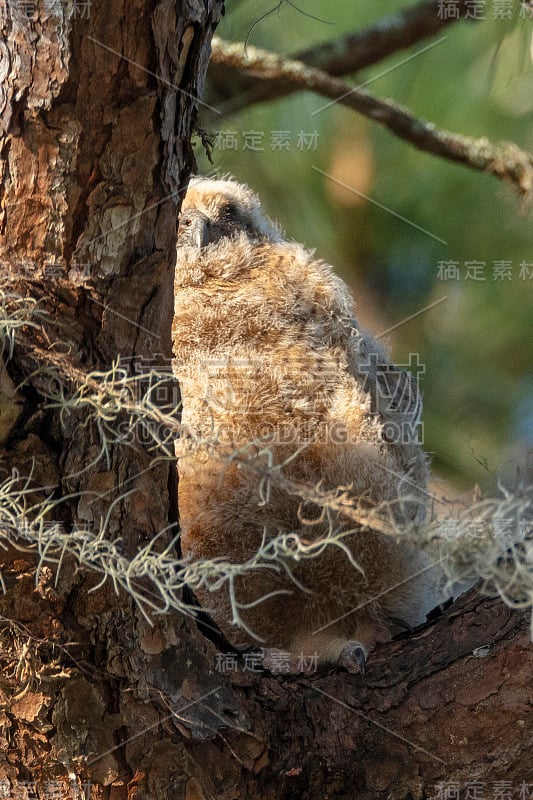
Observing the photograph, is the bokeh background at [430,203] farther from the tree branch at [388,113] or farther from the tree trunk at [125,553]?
the tree trunk at [125,553]

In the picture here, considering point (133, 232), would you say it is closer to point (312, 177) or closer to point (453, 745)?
point (453, 745)

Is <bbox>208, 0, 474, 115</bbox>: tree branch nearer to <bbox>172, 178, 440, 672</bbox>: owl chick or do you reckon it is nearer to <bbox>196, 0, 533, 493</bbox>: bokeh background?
<bbox>196, 0, 533, 493</bbox>: bokeh background

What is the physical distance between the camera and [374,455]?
3.26 ft

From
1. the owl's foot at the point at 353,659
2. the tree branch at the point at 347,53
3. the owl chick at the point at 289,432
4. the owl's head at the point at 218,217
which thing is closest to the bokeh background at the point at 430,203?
the tree branch at the point at 347,53

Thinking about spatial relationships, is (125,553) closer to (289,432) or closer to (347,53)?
(289,432)

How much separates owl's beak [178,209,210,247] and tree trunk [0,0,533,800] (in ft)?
1.05

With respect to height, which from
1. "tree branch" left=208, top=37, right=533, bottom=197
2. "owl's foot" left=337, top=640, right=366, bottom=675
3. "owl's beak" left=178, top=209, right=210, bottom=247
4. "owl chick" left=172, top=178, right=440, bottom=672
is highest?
"tree branch" left=208, top=37, right=533, bottom=197

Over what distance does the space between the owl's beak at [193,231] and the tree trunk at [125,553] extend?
32 centimetres

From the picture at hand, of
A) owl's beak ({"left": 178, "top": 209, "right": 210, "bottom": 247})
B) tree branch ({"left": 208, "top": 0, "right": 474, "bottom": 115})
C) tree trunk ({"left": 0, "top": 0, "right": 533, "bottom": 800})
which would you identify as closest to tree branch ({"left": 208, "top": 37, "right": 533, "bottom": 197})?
tree branch ({"left": 208, "top": 0, "right": 474, "bottom": 115})

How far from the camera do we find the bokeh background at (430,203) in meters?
1.76

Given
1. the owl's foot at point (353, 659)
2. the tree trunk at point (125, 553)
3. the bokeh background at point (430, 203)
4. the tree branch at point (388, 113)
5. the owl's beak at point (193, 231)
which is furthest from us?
the bokeh background at point (430, 203)

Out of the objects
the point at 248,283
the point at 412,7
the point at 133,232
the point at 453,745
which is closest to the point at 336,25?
the point at 412,7

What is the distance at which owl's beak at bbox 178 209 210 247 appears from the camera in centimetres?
109

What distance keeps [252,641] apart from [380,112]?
1.09 metres
